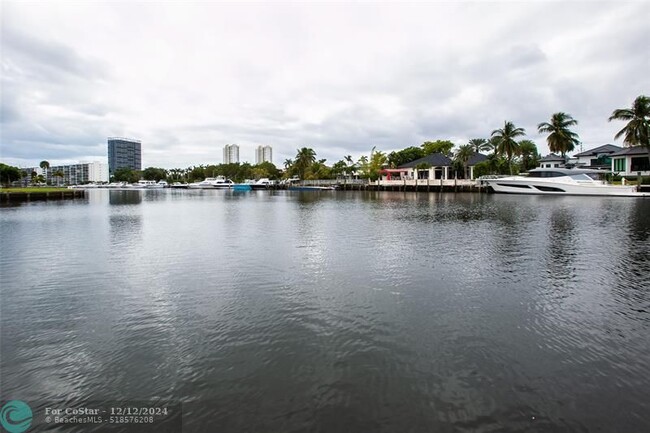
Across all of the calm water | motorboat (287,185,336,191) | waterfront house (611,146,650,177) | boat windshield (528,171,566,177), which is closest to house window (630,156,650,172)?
waterfront house (611,146,650,177)

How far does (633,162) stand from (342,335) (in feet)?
287

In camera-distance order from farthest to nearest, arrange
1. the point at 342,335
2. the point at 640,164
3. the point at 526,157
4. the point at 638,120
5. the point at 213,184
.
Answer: the point at 213,184, the point at 526,157, the point at 640,164, the point at 638,120, the point at 342,335

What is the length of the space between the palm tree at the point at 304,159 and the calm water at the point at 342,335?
11894cm

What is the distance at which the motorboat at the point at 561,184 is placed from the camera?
61025mm

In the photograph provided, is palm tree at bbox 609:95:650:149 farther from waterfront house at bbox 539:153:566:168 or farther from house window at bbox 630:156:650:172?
waterfront house at bbox 539:153:566:168

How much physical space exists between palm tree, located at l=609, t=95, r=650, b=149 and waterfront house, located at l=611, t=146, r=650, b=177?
24.9 feet

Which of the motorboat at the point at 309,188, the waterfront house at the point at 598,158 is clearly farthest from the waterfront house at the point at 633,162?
the motorboat at the point at 309,188

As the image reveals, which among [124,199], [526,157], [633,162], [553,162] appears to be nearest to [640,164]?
[633,162]

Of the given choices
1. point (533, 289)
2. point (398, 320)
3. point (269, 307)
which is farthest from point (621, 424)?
point (269, 307)

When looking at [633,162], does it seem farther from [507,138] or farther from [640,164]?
[507,138]

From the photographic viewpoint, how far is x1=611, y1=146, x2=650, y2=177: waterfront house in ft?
228

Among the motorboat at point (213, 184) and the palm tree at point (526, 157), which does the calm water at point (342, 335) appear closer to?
the palm tree at point (526, 157)

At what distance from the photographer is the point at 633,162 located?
72250mm

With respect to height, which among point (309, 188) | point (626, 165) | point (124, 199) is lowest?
point (124, 199)
